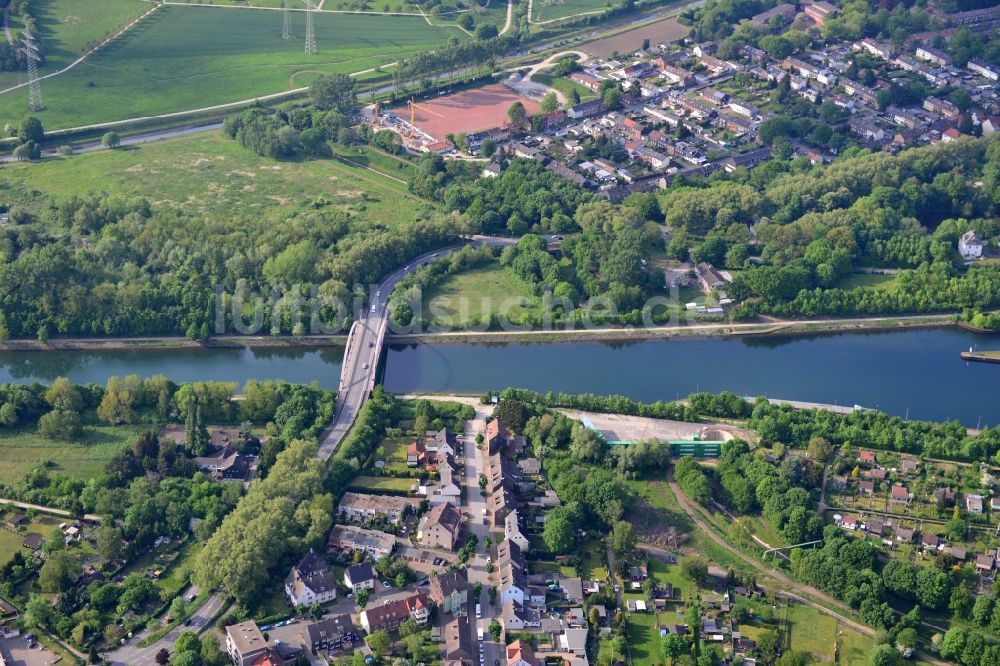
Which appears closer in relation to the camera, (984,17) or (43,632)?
(43,632)

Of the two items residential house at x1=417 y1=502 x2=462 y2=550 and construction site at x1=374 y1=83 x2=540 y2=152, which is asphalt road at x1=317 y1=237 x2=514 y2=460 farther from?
construction site at x1=374 y1=83 x2=540 y2=152

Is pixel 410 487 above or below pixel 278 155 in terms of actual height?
below

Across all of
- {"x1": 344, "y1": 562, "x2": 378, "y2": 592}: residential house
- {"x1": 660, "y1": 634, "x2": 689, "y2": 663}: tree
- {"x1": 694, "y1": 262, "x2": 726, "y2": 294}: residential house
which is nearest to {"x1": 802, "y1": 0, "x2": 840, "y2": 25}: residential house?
{"x1": 694, "y1": 262, "x2": 726, "y2": 294}: residential house

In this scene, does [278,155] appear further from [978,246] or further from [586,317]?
[978,246]

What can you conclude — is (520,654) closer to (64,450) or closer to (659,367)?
(659,367)

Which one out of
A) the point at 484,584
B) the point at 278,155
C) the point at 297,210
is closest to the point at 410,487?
the point at 484,584

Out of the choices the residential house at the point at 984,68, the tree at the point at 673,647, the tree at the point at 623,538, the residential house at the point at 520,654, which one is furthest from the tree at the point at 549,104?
the residential house at the point at 520,654
